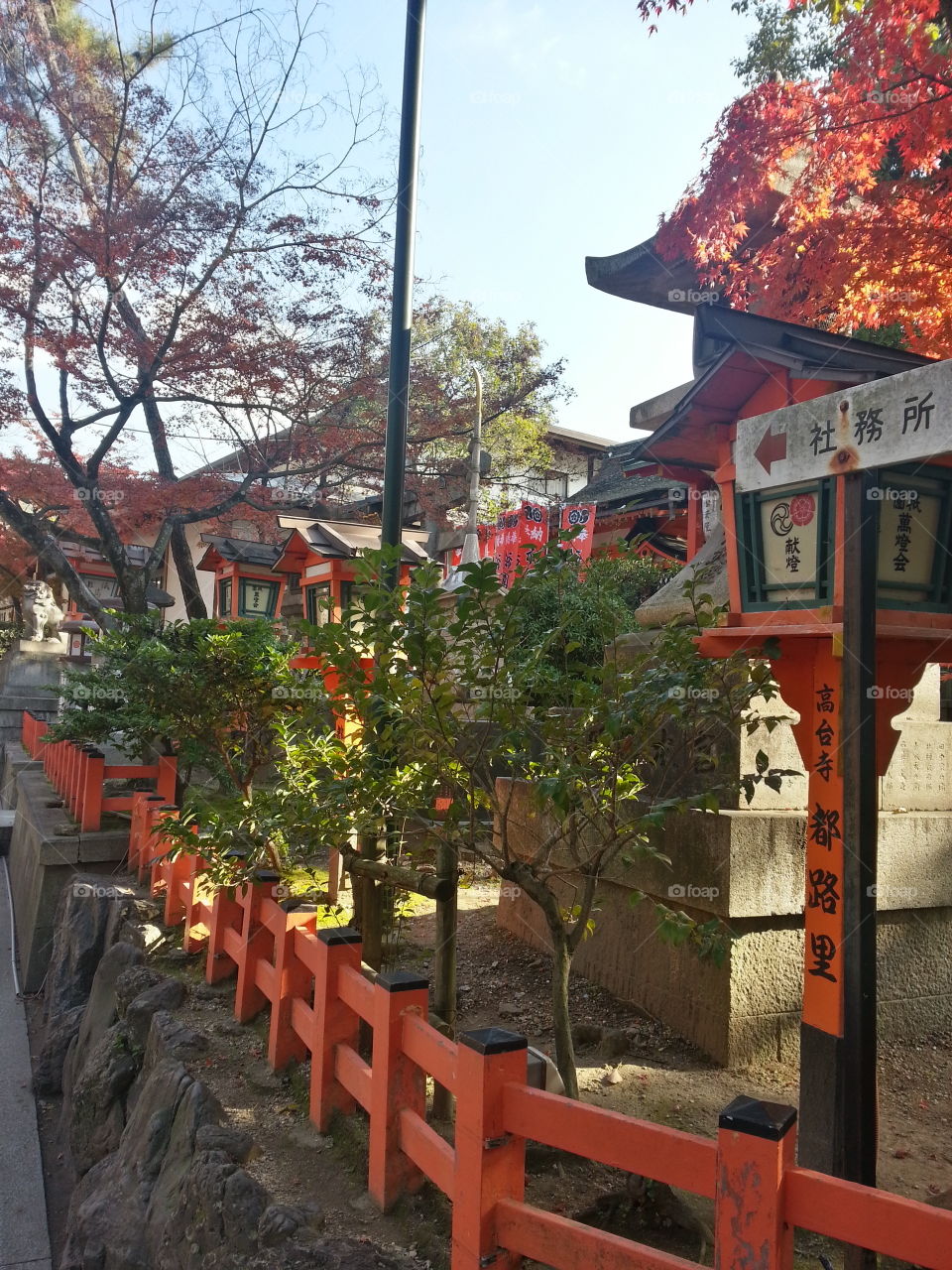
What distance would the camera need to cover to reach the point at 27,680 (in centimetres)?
2131

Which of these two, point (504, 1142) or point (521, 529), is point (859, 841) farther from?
point (521, 529)

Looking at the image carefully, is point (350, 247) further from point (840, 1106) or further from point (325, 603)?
point (840, 1106)

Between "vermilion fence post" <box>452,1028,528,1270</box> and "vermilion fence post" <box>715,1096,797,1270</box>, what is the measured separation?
69cm

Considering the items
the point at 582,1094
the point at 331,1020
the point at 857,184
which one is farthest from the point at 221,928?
the point at 857,184

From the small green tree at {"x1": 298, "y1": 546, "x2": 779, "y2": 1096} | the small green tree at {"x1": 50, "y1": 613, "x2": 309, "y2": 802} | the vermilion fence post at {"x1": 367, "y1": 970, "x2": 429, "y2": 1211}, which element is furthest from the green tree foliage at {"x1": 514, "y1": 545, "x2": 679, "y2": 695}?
the vermilion fence post at {"x1": 367, "y1": 970, "x2": 429, "y2": 1211}

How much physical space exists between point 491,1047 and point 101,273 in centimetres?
→ 921

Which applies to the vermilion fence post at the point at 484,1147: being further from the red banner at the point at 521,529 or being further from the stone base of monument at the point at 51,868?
the red banner at the point at 521,529

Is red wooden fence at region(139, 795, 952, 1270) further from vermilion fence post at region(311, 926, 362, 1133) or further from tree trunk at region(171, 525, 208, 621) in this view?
tree trunk at region(171, 525, 208, 621)

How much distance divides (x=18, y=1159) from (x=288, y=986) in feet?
11.2

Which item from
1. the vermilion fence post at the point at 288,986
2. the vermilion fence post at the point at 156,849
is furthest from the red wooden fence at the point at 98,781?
the vermilion fence post at the point at 288,986

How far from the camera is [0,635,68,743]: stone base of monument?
20.5 meters

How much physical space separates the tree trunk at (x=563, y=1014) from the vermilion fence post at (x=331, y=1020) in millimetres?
838

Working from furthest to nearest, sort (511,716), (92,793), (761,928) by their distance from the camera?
1. (92,793)
2. (761,928)
3. (511,716)

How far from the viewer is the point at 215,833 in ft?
13.7
